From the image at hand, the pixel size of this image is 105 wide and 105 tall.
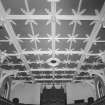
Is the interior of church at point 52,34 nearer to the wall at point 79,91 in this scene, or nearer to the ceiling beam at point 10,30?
the ceiling beam at point 10,30

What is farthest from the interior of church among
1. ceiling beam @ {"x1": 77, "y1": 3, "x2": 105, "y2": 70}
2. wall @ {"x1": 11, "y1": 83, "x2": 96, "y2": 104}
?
wall @ {"x1": 11, "y1": 83, "x2": 96, "y2": 104}

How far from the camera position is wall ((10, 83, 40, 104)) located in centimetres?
1169

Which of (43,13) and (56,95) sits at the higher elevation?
(43,13)

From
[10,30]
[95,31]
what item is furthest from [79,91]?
[10,30]

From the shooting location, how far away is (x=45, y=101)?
10.8 metres

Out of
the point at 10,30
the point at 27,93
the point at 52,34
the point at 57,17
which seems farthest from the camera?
the point at 27,93

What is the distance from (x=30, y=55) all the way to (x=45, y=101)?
5.48 m

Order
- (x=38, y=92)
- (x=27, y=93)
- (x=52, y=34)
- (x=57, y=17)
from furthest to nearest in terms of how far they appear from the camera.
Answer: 1. (x=38, y=92)
2. (x=27, y=93)
3. (x=52, y=34)
4. (x=57, y=17)

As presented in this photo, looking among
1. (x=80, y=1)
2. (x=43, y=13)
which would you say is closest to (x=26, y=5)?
(x=43, y=13)

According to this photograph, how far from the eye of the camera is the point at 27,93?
11961mm

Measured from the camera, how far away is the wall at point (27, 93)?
460 inches

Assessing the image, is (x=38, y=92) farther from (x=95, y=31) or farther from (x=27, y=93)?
(x=95, y=31)

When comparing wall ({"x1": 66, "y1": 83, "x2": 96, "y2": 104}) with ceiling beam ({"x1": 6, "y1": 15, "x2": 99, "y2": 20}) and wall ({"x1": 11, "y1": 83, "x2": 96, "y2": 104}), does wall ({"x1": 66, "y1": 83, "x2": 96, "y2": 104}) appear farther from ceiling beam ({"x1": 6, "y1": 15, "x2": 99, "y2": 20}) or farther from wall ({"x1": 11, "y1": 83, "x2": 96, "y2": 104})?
ceiling beam ({"x1": 6, "y1": 15, "x2": 99, "y2": 20})

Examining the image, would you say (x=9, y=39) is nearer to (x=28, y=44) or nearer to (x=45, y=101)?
(x=28, y=44)
